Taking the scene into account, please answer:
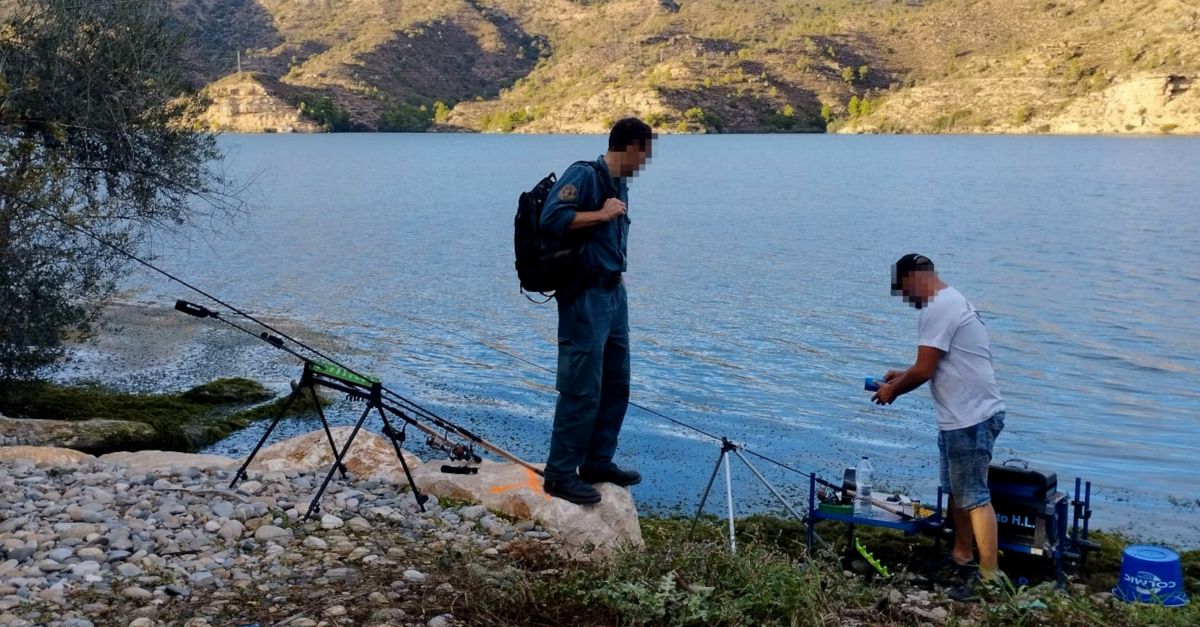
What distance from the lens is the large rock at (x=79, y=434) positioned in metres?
10.5

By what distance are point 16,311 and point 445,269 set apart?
16857 millimetres

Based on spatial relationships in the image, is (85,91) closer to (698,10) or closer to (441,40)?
(441,40)

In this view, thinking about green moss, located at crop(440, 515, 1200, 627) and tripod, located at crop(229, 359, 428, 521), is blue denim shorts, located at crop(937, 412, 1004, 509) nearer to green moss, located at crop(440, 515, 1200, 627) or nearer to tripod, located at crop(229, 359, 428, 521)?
green moss, located at crop(440, 515, 1200, 627)

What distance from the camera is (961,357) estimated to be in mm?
7008

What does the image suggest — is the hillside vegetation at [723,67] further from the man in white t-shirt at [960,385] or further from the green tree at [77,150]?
the man in white t-shirt at [960,385]

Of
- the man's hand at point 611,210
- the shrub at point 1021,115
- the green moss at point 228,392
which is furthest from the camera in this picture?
the shrub at point 1021,115

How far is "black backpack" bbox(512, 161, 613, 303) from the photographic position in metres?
6.34

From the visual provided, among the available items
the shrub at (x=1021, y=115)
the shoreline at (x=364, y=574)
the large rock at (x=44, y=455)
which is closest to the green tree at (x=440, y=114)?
the shrub at (x=1021, y=115)

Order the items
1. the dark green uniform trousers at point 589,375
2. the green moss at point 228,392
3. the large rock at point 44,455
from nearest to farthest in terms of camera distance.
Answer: the dark green uniform trousers at point 589,375, the large rock at point 44,455, the green moss at point 228,392

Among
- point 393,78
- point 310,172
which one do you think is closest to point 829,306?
point 310,172

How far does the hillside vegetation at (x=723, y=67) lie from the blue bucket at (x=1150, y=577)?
10467 centimetres

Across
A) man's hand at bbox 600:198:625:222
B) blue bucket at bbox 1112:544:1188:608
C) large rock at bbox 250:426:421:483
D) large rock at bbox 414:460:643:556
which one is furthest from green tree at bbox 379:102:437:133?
blue bucket at bbox 1112:544:1188:608

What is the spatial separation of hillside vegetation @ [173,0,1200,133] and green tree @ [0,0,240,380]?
312 ft

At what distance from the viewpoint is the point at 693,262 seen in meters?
29.8
